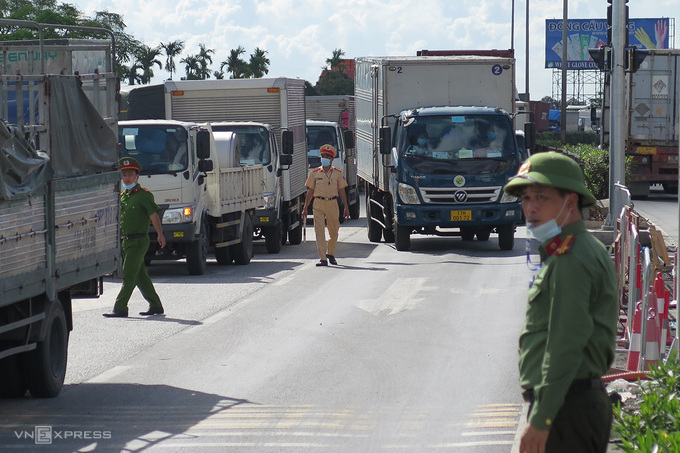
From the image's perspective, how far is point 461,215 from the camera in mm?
20609

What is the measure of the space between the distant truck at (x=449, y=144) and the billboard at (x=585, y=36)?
192 feet

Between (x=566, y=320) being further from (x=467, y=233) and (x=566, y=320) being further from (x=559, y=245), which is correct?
(x=467, y=233)

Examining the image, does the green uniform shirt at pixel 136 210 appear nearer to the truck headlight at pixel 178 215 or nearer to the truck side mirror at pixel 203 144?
the truck headlight at pixel 178 215

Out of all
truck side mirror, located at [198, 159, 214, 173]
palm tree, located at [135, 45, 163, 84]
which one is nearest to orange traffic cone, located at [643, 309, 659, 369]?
truck side mirror, located at [198, 159, 214, 173]

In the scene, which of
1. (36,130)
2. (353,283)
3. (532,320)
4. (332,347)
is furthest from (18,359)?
(353,283)

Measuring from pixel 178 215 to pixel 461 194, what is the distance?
5505mm

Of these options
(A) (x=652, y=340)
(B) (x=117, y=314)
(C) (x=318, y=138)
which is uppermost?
(C) (x=318, y=138)

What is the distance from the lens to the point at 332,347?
1088 cm

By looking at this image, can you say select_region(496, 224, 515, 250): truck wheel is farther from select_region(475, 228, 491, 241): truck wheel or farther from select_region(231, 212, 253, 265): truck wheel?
select_region(231, 212, 253, 265): truck wheel

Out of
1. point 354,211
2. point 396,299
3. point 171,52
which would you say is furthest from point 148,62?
point 396,299

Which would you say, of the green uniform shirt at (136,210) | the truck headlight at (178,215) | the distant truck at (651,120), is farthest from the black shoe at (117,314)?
the distant truck at (651,120)

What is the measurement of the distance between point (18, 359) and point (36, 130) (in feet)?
5.80

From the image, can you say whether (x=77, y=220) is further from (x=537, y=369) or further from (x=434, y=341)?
(x=537, y=369)

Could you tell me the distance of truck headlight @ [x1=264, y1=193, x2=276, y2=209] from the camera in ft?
70.5
